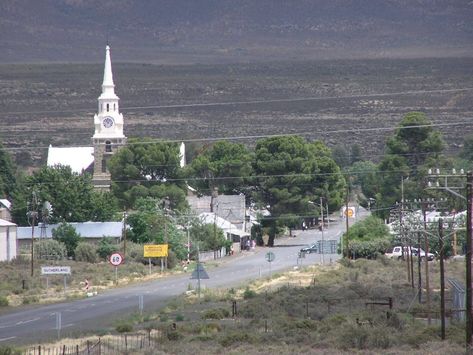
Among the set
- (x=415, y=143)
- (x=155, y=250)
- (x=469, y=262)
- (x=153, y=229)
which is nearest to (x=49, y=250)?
(x=155, y=250)

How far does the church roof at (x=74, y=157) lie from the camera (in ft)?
457

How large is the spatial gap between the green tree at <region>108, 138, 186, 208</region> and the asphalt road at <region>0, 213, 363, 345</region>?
1825 cm

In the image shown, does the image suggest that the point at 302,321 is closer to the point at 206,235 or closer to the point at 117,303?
the point at 117,303

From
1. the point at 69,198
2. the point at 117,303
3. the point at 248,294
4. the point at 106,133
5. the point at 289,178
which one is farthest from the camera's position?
the point at 106,133

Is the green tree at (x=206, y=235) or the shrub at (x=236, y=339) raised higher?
the green tree at (x=206, y=235)

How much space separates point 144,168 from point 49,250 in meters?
32.7

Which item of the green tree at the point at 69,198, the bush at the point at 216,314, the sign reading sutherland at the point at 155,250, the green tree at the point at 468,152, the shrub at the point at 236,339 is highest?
the green tree at the point at 468,152

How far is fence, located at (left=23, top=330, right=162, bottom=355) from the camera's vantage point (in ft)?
121

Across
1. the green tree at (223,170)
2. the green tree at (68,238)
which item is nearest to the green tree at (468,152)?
the green tree at (223,170)

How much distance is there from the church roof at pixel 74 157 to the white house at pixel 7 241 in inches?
2105

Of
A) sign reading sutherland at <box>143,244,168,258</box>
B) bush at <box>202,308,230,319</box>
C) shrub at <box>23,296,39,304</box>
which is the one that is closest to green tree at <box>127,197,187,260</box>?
sign reading sutherland at <box>143,244,168,258</box>

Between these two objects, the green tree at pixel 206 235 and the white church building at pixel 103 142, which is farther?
the white church building at pixel 103 142

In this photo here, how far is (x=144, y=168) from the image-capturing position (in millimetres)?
115875

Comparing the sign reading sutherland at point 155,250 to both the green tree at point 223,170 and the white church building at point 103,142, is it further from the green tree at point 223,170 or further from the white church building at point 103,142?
the white church building at point 103,142
